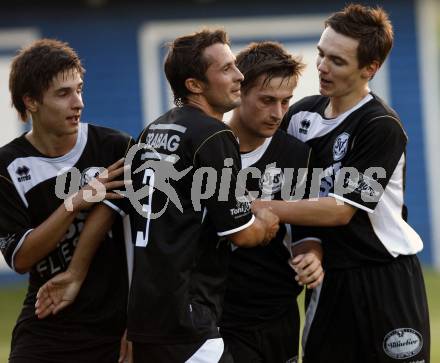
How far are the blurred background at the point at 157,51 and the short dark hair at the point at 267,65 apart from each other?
338 inches

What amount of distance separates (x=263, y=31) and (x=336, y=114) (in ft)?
29.9

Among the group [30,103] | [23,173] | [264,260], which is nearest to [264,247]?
[264,260]

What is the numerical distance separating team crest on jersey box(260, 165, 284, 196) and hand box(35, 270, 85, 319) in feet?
3.59

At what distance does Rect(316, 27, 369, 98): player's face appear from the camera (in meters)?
5.28

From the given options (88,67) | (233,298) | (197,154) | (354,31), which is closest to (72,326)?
(233,298)

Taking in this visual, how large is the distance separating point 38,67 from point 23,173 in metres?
0.56

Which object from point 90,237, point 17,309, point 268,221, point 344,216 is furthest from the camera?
point 17,309

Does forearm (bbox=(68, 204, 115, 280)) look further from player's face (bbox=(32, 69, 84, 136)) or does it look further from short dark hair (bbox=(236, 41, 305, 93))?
short dark hair (bbox=(236, 41, 305, 93))

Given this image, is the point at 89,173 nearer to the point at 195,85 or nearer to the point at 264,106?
the point at 195,85

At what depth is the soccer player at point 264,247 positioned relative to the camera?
17.0ft

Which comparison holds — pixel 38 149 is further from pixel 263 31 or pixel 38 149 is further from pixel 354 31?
pixel 263 31

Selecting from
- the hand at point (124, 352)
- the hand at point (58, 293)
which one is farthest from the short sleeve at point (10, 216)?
the hand at point (124, 352)

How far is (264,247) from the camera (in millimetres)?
5238

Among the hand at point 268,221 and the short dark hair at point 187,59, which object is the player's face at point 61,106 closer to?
the short dark hair at point 187,59
